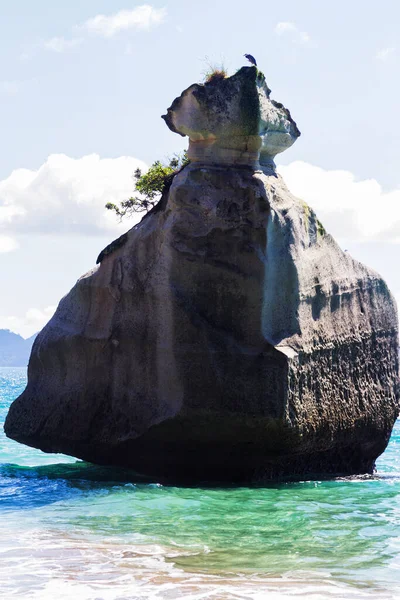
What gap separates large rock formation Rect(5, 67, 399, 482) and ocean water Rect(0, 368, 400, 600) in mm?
518

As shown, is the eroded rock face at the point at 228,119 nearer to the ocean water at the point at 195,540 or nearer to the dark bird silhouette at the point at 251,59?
the dark bird silhouette at the point at 251,59

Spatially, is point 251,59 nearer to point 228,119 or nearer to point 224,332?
point 228,119

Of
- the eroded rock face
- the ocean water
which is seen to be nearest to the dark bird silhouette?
the eroded rock face

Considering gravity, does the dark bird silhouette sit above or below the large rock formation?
above

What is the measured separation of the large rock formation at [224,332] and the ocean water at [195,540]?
0.52m

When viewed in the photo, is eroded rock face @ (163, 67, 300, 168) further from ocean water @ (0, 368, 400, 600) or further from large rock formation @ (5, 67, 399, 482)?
ocean water @ (0, 368, 400, 600)

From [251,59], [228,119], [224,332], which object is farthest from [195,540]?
[251,59]

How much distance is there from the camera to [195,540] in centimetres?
874

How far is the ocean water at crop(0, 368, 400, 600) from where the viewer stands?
7.14m

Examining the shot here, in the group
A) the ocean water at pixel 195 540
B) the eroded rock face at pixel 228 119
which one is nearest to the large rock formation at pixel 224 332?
the eroded rock face at pixel 228 119

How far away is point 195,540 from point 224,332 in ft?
10.6

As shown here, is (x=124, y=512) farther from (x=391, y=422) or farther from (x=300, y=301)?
(x=391, y=422)

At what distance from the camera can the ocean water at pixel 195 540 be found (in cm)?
714

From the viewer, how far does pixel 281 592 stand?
6980 millimetres
